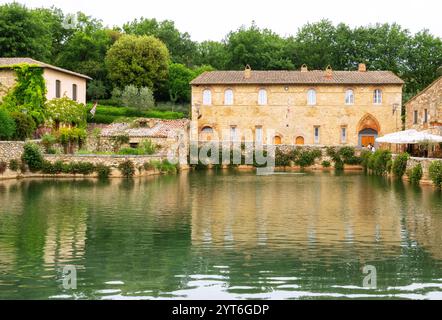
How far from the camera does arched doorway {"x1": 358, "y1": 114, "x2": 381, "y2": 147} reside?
4912cm

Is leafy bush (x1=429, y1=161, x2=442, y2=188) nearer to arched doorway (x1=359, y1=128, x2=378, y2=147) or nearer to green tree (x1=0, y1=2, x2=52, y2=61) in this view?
arched doorway (x1=359, y1=128, x2=378, y2=147)

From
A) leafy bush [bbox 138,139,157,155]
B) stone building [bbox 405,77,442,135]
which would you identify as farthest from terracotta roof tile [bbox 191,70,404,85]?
leafy bush [bbox 138,139,157,155]

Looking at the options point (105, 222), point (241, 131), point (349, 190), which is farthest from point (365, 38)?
point (105, 222)

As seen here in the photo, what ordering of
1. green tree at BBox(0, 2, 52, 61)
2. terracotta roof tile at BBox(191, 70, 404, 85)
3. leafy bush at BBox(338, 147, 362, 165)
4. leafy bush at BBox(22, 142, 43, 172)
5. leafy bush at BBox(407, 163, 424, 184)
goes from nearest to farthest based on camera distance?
1. leafy bush at BBox(407, 163, 424, 184)
2. leafy bush at BBox(22, 142, 43, 172)
3. leafy bush at BBox(338, 147, 362, 165)
4. terracotta roof tile at BBox(191, 70, 404, 85)
5. green tree at BBox(0, 2, 52, 61)

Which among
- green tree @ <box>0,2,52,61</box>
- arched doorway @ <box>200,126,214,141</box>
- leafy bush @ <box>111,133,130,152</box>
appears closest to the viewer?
leafy bush @ <box>111,133,130,152</box>

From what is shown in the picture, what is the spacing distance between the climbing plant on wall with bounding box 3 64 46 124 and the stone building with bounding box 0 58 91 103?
639 mm

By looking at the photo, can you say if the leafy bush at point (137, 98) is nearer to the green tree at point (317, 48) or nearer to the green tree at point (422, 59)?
the green tree at point (317, 48)

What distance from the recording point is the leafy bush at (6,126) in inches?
1351

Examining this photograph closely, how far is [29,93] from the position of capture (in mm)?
39719

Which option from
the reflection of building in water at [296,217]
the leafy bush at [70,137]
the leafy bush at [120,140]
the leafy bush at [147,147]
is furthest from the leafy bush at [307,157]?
the reflection of building in water at [296,217]

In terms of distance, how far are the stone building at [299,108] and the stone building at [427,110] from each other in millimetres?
3081

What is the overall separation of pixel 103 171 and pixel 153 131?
947 centimetres

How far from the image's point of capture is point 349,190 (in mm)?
27828
